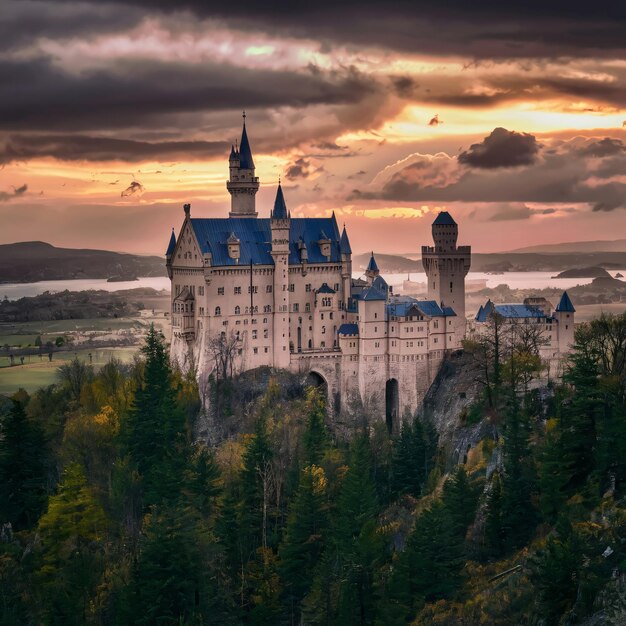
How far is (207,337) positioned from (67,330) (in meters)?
34.4

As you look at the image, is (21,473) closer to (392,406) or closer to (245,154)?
(392,406)

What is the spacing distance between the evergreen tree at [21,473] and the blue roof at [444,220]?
37.8 metres

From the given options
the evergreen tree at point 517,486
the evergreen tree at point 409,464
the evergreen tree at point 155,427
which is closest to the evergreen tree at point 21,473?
the evergreen tree at point 155,427

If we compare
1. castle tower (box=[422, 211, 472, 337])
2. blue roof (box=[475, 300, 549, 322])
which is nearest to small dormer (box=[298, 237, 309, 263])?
castle tower (box=[422, 211, 472, 337])

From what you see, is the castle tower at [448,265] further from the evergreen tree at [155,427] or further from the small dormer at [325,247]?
the evergreen tree at [155,427]

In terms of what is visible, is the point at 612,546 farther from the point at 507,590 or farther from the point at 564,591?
the point at 507,590

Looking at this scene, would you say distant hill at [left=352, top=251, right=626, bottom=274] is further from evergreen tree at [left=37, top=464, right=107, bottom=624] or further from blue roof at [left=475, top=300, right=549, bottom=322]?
evergreen tree at [left=37, top=464, right=107, bottom=624]

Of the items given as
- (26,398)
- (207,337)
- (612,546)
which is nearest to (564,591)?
(612,546)

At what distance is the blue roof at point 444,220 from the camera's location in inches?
4181

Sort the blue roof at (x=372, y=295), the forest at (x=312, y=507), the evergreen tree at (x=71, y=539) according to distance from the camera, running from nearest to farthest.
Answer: the forest at (x=312, y=507) < the evergreen tree at (x=71, y=539) < the blue roof at (x=372, y=295)

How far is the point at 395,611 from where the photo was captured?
62656 mm

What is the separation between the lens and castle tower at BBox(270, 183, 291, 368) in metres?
103

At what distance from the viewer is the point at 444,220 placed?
349 feet

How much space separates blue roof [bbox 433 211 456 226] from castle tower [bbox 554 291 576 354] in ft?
40.0
